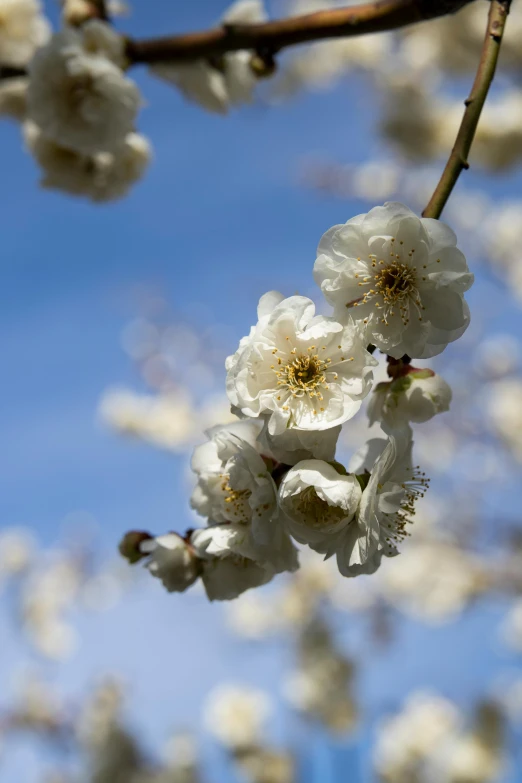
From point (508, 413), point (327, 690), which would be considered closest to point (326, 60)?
point (508, 413)

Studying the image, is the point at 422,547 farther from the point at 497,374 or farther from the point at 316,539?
the point at 316,539

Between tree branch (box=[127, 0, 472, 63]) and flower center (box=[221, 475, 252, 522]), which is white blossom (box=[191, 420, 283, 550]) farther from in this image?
tree branch (box=[127, 0, 472, 63])

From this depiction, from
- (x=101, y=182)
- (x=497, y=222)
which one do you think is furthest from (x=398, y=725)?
(x=101, y=182)

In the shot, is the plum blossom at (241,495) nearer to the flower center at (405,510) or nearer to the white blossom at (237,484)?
the white blossom at (237,484)

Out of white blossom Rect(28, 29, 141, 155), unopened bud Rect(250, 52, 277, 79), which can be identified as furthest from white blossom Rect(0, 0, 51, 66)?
unopened bud Rect(250, 52, 277, 79)

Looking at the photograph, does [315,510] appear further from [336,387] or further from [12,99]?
[12,99]
